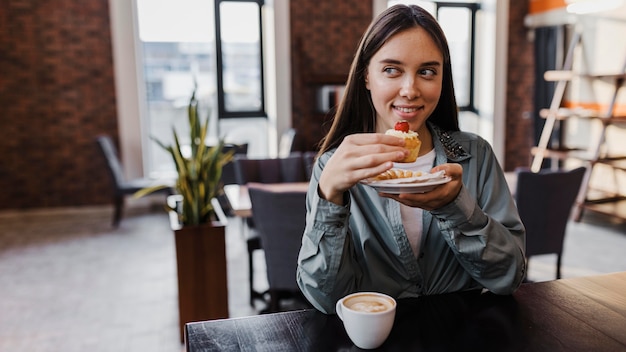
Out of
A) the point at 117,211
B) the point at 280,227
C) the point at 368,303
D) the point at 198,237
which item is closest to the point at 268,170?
the point at 198,237

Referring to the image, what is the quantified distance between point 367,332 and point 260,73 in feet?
20.2

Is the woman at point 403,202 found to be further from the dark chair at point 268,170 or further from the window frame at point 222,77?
the window frame at point 222,77

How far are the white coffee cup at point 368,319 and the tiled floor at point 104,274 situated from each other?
2.18 m

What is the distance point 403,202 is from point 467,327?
28 cm

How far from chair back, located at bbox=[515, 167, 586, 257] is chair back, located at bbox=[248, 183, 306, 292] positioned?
142 cm

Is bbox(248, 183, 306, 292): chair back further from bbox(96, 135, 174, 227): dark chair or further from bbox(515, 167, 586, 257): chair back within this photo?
bbox(96, 135, 174, 227): dark chair

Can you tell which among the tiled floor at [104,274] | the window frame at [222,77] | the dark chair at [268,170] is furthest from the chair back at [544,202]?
the window frame at [222,77]

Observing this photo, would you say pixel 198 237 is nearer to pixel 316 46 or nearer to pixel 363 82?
pixel 363 82

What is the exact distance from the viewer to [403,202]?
1.08 metres

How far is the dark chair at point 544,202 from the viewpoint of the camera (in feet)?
10.2

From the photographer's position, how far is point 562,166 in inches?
265

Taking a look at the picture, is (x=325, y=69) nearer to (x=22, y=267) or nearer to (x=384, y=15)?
(x=22, y=267)

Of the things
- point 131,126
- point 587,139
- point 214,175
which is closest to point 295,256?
point 214,175

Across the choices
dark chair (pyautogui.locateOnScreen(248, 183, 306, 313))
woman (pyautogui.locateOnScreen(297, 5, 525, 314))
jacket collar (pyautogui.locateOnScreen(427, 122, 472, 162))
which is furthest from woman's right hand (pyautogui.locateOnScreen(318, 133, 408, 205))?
dark chair (pyautogui.locateOnScreen(248, 183, 306, 313))
